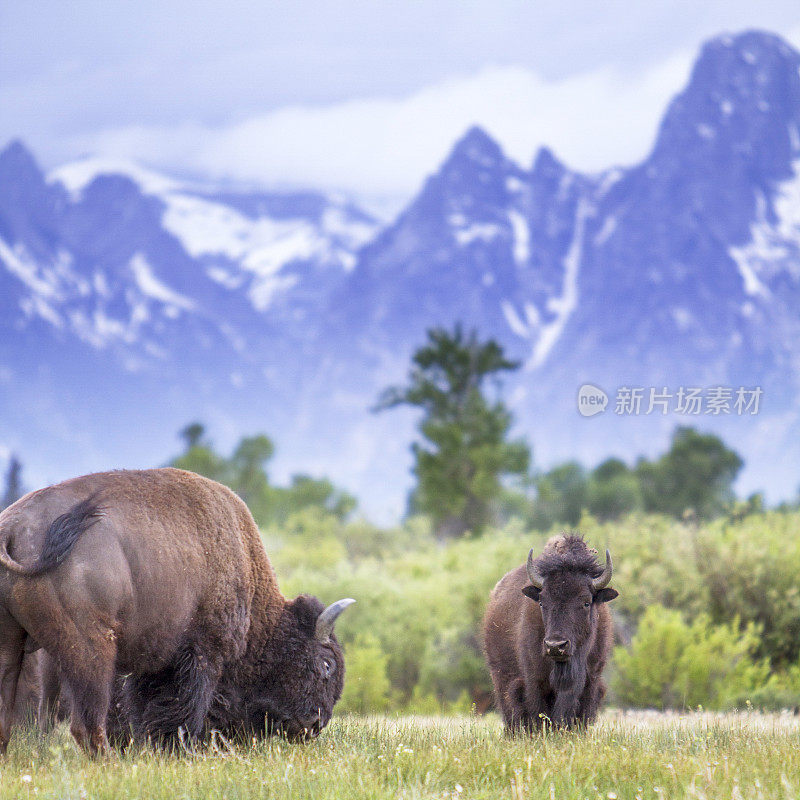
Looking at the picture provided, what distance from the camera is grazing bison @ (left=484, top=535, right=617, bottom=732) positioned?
29.1 ft

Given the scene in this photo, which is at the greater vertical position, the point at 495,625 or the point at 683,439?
the point at 683,439

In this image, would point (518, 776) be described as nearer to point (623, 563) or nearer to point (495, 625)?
point (495, 625)

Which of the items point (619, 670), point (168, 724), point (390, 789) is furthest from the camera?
point (619, 670)

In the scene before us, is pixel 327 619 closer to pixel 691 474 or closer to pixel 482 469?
pixel 482 469

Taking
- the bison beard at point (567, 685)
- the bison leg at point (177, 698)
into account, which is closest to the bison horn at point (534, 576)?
the bison beard at point (567, 685)

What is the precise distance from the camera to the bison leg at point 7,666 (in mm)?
7188

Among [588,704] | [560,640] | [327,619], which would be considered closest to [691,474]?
[588,704]

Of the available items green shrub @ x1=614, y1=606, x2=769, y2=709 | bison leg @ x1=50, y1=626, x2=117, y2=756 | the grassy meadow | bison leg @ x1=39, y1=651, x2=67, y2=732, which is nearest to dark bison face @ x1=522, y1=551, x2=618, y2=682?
the grassy meadow

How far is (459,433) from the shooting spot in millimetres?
51781

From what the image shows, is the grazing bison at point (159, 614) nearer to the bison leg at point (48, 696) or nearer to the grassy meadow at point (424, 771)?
the grassy meadow at point (424, 771)

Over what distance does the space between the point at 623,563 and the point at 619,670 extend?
3.42 metres

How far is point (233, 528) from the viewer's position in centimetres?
870

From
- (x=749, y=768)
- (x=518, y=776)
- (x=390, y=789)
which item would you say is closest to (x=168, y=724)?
(x=390, y=789)

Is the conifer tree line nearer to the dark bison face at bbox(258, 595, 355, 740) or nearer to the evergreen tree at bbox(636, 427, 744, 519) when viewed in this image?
the evergreen tree at bbox(636, 427, 744, 519)
